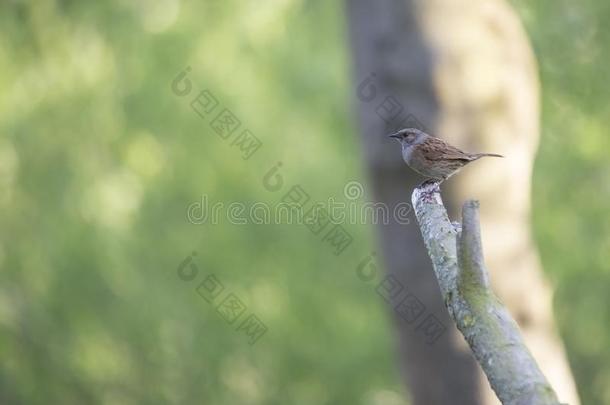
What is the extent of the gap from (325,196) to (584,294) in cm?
418

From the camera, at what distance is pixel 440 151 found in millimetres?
6152

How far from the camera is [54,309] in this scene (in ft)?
47.0

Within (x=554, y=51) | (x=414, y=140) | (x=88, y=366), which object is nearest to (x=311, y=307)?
(x=88, y=366)

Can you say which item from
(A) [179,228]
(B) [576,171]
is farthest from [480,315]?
(A) [179,228]

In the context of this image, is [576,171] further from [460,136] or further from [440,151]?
Answer: [440,151]

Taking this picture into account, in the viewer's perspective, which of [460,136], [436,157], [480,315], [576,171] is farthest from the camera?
[576,171]

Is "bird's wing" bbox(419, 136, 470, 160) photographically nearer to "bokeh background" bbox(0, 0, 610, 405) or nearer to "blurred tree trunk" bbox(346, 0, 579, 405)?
"blurred tree trunk" bbox(346, 0, 579, 405)

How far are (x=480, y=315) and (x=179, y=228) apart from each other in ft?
37.5

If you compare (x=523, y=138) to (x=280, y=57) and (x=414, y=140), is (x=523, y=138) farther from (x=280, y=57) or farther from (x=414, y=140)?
(x=280, y=57)

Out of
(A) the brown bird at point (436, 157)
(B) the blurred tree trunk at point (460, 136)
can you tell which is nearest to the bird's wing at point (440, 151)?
(A) the brown bird at point (436, 157)

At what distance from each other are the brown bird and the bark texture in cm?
235

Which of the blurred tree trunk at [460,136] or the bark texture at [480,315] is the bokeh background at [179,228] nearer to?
the blurred tree trunk at [460,136]

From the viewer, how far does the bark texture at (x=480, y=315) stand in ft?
8.88

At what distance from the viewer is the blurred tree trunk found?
7.82 metres
